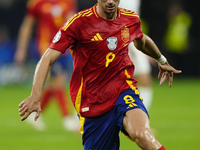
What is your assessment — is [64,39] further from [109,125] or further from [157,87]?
[157,87]

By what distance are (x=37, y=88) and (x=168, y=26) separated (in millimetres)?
15460

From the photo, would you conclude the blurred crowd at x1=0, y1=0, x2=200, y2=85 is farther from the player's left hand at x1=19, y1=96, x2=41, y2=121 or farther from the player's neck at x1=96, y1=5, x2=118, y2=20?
the player's left hand at x1=19, y1=96, x2=41, y2=121

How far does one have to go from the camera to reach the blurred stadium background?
8078 mm

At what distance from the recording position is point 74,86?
5.15m

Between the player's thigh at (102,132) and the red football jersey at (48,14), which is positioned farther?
the red football jersey at (48,14)

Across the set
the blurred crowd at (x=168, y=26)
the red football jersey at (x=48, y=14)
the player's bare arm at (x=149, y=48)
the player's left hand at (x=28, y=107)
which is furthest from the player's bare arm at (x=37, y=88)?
the blurred crowd at (x=168, y=26)

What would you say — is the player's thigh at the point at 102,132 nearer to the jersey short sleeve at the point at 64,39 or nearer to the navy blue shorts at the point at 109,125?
the navy blue shorts at the point at 109,125

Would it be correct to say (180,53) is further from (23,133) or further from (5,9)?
(23,133)

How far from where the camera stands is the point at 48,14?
31.0 ft

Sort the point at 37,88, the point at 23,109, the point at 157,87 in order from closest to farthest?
1. the point at 23,109
2. the point at 37,88
3. the point at 157,87

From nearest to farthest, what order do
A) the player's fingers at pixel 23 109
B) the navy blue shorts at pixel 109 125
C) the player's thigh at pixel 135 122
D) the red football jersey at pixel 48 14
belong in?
the player's fingers at pixel 23 109 < the player's thigh at pixel 135 122 < the navy blue shorts at pixel 109 125 < the red football jersey at pixel 48 14

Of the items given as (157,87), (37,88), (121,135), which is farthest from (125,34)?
(157,87)

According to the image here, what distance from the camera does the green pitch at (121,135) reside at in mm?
7648

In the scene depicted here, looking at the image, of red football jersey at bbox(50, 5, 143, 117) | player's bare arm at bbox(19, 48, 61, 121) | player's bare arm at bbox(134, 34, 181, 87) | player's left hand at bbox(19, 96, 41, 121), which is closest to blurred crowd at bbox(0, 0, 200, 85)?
player's bare arm at bbox(134, 34, 181, 87)
